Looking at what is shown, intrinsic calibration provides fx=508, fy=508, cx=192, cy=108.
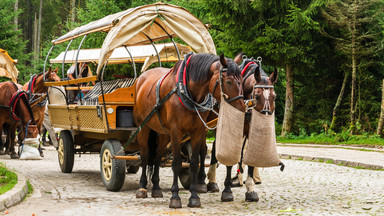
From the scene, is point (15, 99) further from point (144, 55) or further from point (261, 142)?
point (261, 142)

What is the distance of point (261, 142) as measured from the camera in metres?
6.97

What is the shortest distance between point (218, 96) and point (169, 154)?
2539 mm

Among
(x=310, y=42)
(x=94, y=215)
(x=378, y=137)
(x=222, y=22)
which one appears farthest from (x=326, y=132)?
(x=94, y=215)

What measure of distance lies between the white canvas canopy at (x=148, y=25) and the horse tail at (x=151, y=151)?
4.98ft

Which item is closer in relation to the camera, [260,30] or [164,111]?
[164,111]

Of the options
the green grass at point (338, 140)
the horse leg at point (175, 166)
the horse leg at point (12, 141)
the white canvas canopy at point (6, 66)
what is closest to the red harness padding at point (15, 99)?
the horse leg at point (12, 141)

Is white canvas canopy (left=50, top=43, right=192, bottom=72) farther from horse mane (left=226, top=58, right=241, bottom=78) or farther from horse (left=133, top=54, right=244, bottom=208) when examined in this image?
horse mane (left=226, top=58, right=241, bottom=78)

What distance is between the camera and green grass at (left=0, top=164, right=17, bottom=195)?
7465 mm

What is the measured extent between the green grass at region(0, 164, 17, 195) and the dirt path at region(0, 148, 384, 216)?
36 cm

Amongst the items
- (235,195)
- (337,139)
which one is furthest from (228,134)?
(337,139)

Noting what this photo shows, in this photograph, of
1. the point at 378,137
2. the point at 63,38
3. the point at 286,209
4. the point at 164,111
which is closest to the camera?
the point at 286,209

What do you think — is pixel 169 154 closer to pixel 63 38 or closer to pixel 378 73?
pixel 63 38

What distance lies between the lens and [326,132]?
21.1 m

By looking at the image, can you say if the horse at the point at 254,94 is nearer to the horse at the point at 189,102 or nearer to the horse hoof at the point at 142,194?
the horse at the point at 189,102
